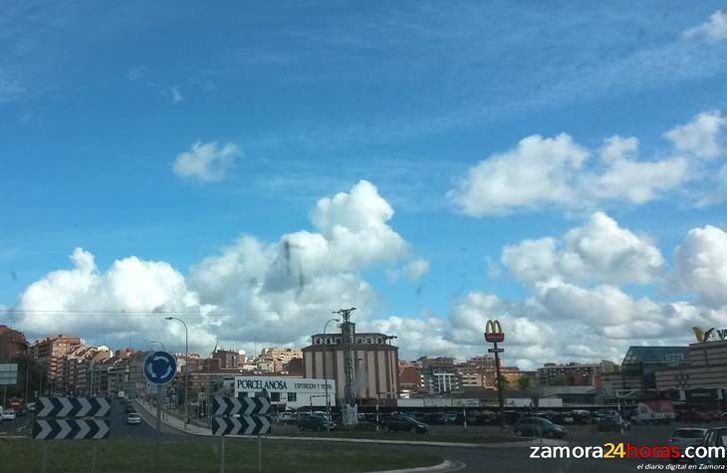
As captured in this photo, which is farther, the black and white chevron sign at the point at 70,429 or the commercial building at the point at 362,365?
the commercial building at the point at 362,365

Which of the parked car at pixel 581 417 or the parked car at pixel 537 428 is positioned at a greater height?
the parked car at pixel 537 428

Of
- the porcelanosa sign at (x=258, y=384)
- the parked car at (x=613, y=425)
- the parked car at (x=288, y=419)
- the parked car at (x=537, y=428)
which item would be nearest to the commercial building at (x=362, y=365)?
the porcelanosa sign at (x=258, y=384)

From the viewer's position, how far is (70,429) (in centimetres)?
1477

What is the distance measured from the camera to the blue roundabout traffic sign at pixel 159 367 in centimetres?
1557

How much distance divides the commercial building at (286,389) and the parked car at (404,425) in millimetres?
45383

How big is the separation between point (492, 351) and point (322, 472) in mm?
40238

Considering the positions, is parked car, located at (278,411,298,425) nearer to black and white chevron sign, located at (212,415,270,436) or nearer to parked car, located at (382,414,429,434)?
parked car, located at (382,414,429,434)

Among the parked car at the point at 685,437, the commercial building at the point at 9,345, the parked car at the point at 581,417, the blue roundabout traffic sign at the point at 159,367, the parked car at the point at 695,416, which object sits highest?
the commercial building at the point at 9,345

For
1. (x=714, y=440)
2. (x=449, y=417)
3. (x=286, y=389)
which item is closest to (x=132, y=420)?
(x=449, y=417)

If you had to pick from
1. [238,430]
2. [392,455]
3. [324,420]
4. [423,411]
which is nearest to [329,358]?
[423,411]

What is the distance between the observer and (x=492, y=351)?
61.2 m

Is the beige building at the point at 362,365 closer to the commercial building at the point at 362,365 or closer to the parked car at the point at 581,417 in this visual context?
the commercial building at the point at 362,365

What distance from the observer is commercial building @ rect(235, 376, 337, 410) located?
4183 inches

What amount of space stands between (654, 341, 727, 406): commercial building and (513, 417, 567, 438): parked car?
71.2m
